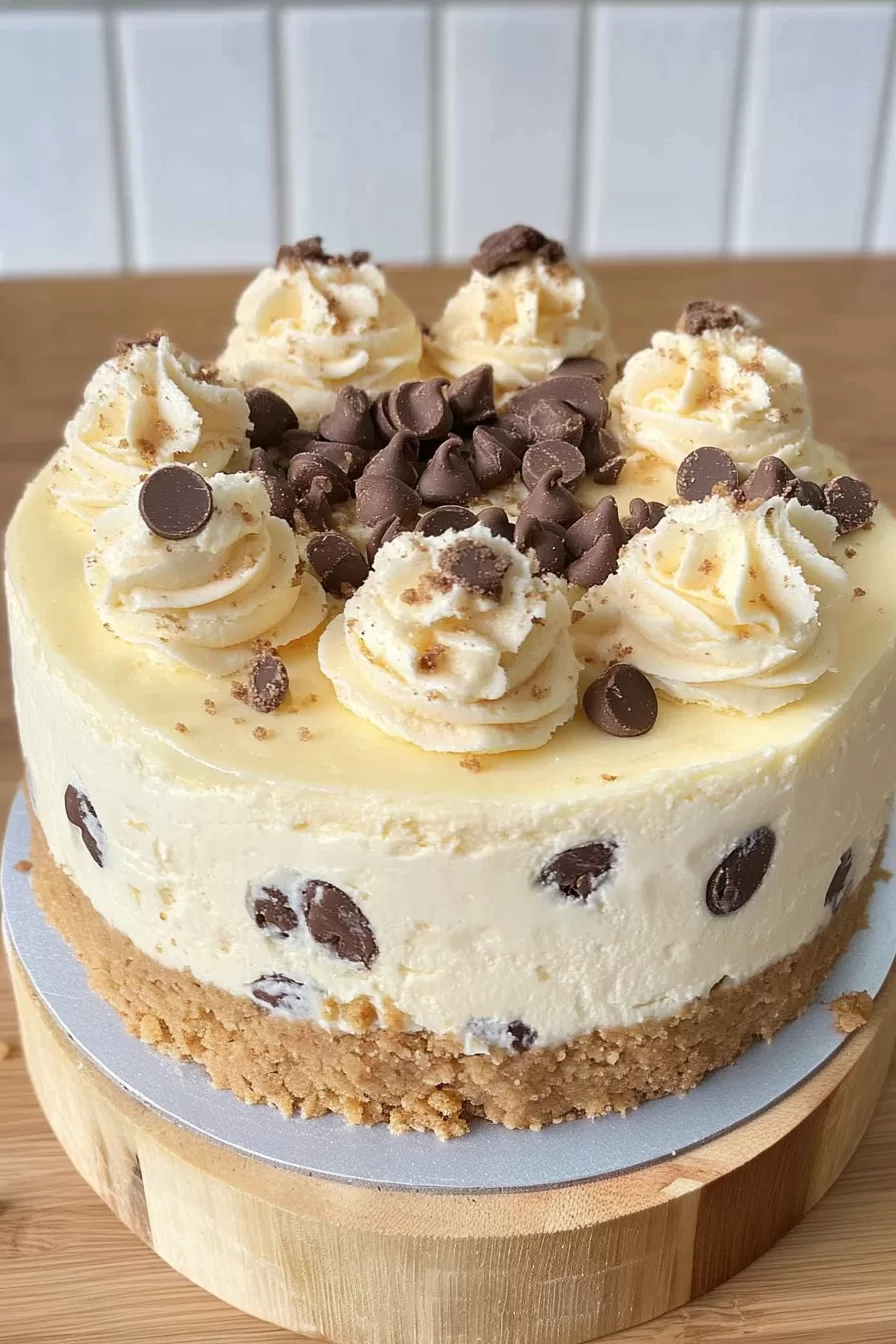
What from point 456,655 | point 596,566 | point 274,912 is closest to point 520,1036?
point 274,912

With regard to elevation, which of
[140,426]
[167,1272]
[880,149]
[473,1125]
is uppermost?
[140,426]

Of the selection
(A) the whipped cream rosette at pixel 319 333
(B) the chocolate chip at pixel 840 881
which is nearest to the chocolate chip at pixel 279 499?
(A) the whipped cream rosette at pixel 319 333

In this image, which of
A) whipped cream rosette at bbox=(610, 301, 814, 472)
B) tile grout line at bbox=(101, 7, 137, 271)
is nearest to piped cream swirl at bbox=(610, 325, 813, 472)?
whipped cream rosette at bbox=(610, 301, 814, 472)

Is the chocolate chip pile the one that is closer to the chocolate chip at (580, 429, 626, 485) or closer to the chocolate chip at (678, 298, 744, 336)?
the chocolate chip at (580, 429, 626, 485)

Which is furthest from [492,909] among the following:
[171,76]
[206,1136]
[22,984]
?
[171,76]

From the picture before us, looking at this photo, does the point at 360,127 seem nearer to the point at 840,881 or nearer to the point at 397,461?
the point at 397,461

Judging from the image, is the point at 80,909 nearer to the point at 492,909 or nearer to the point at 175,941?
the point at 175,941
